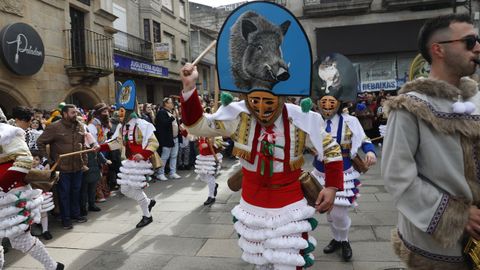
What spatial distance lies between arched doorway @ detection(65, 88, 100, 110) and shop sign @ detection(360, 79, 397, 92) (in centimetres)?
1170

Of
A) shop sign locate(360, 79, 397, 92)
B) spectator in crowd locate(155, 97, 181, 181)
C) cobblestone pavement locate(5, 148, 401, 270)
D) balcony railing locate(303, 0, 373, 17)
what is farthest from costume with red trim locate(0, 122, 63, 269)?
shop sign locate(360, 79, 397, 92)

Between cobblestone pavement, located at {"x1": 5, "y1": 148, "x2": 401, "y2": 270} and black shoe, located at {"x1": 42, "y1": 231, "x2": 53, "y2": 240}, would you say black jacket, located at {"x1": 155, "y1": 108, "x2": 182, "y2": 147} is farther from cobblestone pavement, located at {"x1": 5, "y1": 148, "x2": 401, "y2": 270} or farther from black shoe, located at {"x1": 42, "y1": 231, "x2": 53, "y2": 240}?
black shoe, located at {"x1": 42, "y1": 231, "x2": 53, "y2": 240}

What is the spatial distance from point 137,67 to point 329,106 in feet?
54.9

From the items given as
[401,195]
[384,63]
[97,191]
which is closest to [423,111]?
[401,195]

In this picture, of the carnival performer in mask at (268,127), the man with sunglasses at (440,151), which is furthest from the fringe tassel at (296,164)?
the man with sunglasses at (440,151)

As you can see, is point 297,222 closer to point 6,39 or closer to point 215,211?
point 215,211

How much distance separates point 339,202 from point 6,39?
10108 mm

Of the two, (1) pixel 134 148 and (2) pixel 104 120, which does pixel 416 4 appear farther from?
(1) pixel 134 148

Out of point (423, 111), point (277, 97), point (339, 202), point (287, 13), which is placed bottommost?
point (339, 202)

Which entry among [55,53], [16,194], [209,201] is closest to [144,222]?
[209,201]

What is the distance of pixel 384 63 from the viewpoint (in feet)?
55.7

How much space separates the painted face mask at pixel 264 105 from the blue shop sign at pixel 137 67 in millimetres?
16145

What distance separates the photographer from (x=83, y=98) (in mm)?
15094

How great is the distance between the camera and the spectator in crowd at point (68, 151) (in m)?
6.04
